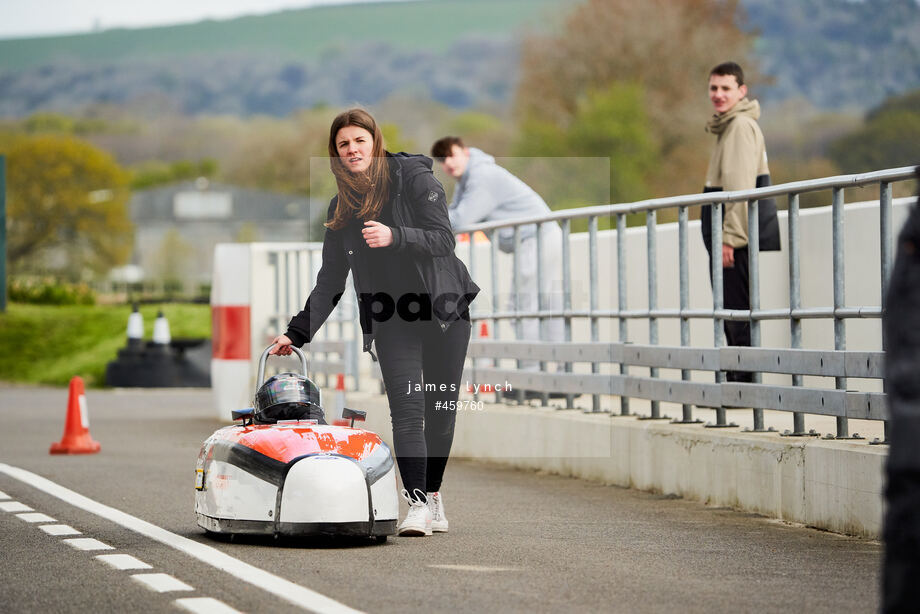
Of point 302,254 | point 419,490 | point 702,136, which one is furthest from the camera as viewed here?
point 702,136

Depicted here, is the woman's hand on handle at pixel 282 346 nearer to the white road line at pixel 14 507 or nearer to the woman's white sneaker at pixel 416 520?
the woman's white sneaker at pixel 416 520

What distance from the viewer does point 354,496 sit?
290 inches

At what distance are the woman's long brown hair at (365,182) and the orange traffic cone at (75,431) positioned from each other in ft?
20.2

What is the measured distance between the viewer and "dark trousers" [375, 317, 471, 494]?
7836 millimetres

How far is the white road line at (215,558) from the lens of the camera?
5871 mm

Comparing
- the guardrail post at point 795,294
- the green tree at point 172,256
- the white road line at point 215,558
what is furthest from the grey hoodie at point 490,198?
the green tree at point 172,256

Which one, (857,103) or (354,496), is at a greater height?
(857,103)

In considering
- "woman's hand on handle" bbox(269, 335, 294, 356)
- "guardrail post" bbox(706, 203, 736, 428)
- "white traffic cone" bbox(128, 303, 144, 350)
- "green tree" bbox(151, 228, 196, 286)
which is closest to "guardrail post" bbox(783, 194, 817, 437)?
"guardrail post" bbox(706, 203, 736, 428)

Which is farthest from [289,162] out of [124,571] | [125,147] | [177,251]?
[124,571]

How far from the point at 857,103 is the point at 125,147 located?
286 ft

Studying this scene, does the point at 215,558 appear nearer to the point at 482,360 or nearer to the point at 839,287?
the point at 839,287

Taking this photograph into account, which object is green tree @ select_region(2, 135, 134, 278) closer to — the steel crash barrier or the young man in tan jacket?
the steel crash barrier

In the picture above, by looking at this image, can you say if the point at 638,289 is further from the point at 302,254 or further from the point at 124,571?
the point at 124,571

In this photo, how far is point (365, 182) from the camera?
7777 millimetres
